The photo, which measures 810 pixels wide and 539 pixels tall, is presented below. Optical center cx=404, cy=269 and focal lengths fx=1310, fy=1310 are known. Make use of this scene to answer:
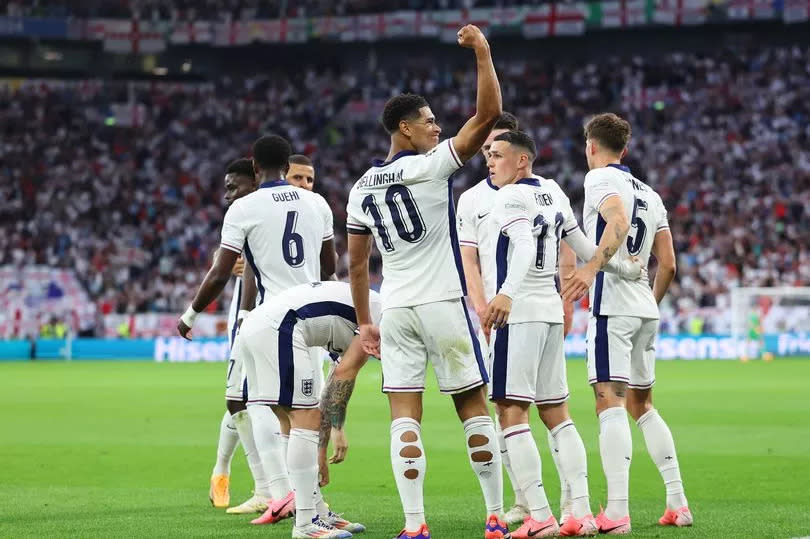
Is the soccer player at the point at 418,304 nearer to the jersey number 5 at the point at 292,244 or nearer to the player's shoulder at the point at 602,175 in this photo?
the player's shoulder at the point at 602,175

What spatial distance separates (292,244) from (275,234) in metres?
0.14

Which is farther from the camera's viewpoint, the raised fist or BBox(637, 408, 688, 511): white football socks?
BBox(637, 408, 688, 511): white football socks

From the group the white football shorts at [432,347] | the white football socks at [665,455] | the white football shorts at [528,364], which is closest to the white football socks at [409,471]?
the white football shorts at [432,347]

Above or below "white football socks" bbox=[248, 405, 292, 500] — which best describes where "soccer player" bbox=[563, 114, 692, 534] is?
above

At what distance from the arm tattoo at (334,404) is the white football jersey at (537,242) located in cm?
114

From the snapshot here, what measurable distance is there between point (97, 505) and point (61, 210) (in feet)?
115

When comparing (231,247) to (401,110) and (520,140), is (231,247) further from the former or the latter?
(520,140)

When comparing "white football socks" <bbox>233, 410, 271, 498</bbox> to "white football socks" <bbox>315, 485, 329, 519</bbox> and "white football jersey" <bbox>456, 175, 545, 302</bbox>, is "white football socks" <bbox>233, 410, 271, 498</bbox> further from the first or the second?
"white football jersey" <bbox>456, 175, 545, 302</bbox>

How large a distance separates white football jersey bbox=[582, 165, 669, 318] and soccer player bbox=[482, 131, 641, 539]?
0.16 metres

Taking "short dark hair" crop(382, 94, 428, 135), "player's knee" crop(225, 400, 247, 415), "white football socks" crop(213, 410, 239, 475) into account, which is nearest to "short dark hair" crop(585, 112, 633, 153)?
"short dark hair" crop(382, 94, 428, 135)

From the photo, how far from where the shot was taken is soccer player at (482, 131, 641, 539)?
7535 mm

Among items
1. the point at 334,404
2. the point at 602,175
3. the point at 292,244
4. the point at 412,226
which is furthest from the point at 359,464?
the point at 412,226

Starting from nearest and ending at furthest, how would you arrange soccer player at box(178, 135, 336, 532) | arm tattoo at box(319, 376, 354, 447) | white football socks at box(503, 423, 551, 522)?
white football socks at box(503, 423, 551, 522) < arm tattoo at box(319, 376, 354, 447) < soccer player at box(178, 135, 336, 532)

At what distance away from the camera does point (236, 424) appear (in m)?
9.62
